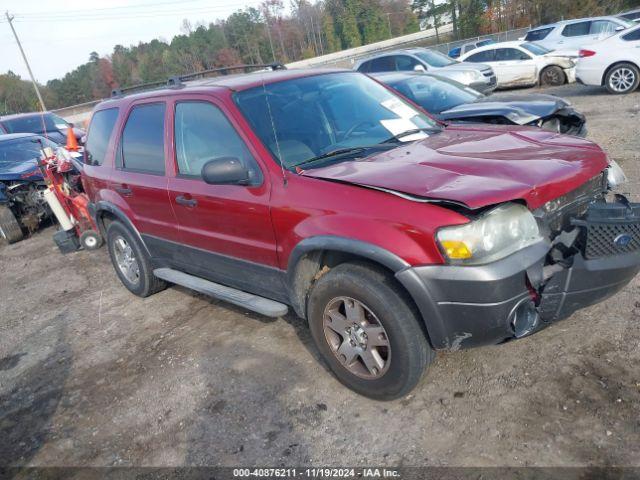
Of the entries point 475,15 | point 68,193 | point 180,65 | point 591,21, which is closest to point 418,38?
point 475,15

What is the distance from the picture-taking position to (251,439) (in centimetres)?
→ 289

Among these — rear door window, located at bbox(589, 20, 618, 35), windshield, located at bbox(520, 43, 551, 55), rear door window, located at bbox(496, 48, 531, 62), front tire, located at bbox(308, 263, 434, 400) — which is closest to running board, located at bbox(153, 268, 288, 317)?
front tire, located at bbox(308, 263, 434, 400)

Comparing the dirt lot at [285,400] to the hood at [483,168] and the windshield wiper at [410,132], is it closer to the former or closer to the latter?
the hood at [483,168]

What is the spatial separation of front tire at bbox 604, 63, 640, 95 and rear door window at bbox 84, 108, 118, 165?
11.2 meters

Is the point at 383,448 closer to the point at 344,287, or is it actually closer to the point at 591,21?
the point at 344,287

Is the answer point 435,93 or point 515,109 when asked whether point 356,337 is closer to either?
point 515,109

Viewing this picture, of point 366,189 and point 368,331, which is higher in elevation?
point 366,189

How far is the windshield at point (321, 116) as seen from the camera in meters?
3.26

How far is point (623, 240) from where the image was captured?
2557mm

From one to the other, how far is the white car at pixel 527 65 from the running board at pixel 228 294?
533 inches

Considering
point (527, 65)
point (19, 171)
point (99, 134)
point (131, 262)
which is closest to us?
point (99, 134)

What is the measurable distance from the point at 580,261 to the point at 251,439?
2.04m

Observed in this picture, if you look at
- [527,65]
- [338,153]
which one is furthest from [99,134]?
[527,65]

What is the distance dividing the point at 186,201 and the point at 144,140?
867 mm
